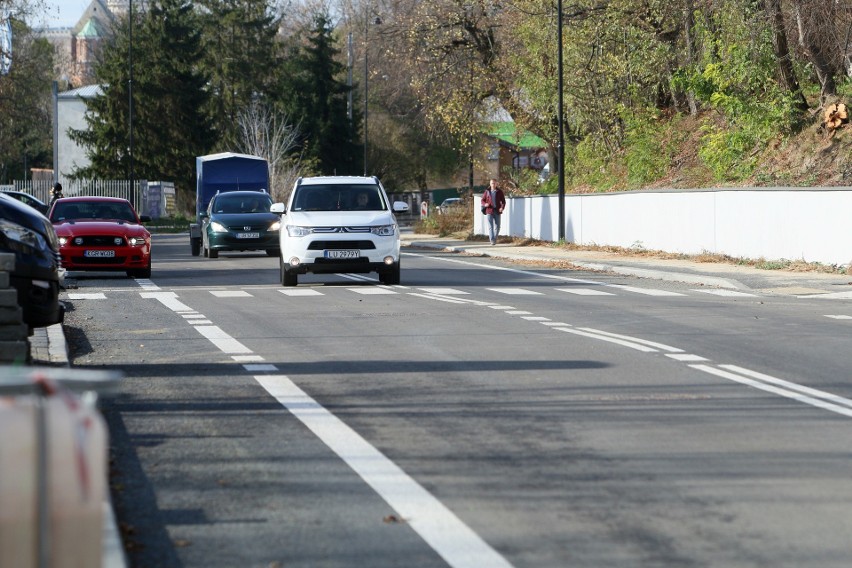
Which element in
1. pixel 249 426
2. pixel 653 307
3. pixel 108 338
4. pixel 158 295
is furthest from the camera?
pixel 158 295

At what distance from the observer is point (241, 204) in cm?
3562

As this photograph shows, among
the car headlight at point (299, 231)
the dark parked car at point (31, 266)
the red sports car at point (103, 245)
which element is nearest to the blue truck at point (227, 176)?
the red sports car at point (103, 245)

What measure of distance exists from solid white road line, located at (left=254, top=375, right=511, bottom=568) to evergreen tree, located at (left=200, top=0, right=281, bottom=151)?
85.9m

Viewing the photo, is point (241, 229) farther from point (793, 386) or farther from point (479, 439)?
point (479, 439)

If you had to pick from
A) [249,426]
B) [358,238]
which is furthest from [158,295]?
[249,426]

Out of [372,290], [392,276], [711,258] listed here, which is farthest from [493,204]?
[372,290]

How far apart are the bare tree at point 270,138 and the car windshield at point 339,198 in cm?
5243

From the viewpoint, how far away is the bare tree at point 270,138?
8054 cm

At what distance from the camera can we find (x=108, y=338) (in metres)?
14.5

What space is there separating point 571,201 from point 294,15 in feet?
217

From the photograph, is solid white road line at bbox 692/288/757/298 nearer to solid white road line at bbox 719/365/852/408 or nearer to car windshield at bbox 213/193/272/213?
solid white road line at bbox 719/365/852/408

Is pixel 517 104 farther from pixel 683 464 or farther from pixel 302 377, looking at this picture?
pixel 683 464

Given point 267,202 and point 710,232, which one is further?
point 267,202

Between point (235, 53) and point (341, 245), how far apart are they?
2881 inches
